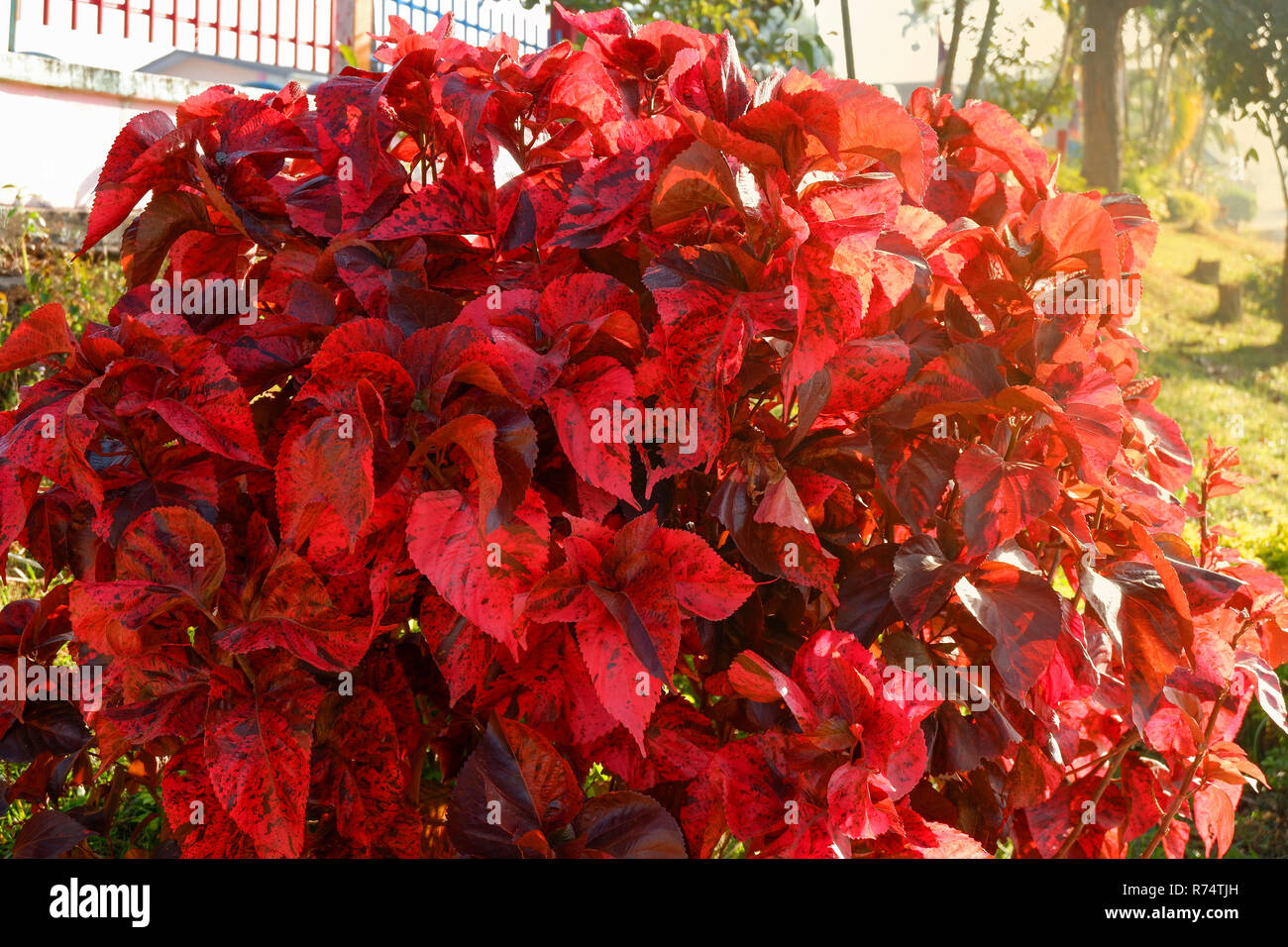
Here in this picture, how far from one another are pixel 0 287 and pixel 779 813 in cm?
472

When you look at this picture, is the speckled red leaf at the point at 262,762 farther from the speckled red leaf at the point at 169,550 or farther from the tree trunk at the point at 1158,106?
the tree trunk at the point at 1158,106

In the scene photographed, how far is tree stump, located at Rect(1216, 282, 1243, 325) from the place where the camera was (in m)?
11.2

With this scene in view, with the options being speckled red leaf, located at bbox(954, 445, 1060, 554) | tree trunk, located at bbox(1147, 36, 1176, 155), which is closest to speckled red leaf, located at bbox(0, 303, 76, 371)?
speckled red leaf, located at bbox(954, 445, 1060, 554)

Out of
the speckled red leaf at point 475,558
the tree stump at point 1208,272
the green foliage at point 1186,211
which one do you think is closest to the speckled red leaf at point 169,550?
the speckled red leaf at point 475,558

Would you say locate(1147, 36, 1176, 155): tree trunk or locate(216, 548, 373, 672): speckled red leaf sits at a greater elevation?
locate(1147, 36, 1176, 155): tree trunk

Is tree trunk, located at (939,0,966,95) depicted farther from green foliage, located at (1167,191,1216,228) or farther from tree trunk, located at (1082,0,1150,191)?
green foliage, located at (1167,191,1216,228)

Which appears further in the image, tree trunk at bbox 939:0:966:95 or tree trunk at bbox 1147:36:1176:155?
tree trunk at bbox 1147:36:1176:155

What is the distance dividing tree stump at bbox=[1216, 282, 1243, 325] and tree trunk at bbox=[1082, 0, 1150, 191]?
1712mm

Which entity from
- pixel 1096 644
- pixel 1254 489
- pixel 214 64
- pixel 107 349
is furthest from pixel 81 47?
pixel 1254 489

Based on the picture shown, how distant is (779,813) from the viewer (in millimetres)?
990

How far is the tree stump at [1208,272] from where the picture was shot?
13.0 metres

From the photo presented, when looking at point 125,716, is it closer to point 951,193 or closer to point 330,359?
point 330,359

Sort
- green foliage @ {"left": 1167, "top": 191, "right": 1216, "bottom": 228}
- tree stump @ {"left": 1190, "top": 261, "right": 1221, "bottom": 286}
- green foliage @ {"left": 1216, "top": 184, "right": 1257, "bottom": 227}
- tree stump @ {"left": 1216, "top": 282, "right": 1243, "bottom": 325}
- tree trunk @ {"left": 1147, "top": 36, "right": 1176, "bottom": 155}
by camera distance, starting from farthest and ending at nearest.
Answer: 1. green foliage @ {"left": 1216, "top": 184, "right": 1257, "bottom": 227}
2. tree trunk @ {"left": 1147, "top": 36, "right": 1176, "bottom": 155}
3. green foliage @ {"left": 1167, "top": 191, "right": 1216, "bottom": 228}
4. tree stump @ {"left": 1190, "top": 261, "right": 1221, "bottom": 286}
5. tree stump @ {"left": 1216, "top": 282, "right": 1243, "bottom": 325}

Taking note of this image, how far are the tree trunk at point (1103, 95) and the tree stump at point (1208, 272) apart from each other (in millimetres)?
3133
